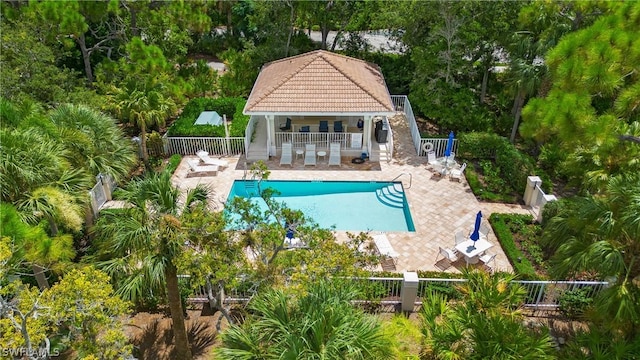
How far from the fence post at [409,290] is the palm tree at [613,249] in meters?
3.64

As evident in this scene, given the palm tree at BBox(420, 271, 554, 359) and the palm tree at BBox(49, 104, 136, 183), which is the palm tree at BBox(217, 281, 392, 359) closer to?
the palm tree at BBox(420, 271, 554, 359)

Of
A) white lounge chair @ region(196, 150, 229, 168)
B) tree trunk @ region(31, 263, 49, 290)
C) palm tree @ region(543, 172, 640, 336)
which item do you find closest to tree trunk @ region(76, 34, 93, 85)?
white lounge chair @ region(196, 150, 229, 168)

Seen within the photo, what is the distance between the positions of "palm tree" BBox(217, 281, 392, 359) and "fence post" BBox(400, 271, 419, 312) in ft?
14.0

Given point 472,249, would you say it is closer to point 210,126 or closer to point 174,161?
point 210,126

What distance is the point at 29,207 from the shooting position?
11.6 m

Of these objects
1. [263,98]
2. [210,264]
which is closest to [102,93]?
[263,98]

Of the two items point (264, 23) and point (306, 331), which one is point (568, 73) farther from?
point (264, 23)

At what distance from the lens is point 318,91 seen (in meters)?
21.2

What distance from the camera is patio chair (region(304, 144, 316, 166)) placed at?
69.5 ft

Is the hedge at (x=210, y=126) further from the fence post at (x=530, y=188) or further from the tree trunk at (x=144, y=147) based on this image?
the fence post at (x=530, y=188)

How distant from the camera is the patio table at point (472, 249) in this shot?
1468 cm

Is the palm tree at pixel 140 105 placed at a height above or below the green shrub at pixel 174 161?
above

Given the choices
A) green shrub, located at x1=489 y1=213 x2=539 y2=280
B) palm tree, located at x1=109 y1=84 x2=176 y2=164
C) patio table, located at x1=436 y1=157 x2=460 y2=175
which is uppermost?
palm tree, located at x1=109 y1=84 x2=176 y2=164

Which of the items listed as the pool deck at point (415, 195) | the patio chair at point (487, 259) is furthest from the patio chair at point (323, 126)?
the patio chair at point (487, 259)
